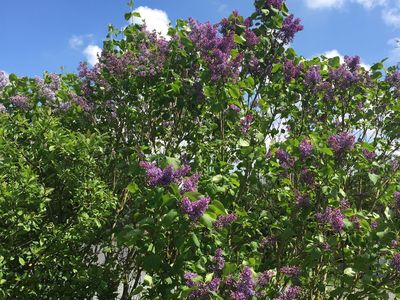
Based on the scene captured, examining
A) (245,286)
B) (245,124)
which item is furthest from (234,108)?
(245,286)

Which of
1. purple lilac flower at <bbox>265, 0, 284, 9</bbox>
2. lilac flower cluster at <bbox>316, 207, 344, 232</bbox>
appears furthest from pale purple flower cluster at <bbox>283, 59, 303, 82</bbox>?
lilac flower cluster at <bbox>316, 207, 344, 232</bbox>

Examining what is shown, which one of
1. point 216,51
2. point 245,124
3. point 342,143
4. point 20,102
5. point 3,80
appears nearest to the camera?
point 342,143

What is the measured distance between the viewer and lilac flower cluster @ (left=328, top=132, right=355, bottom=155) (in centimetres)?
321

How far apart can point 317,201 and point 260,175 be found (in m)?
0.84

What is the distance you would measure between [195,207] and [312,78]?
6.49 feet

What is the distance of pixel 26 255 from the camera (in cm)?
373

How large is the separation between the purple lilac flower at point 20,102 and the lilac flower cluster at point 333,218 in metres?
3.19

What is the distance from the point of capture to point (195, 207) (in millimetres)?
2619

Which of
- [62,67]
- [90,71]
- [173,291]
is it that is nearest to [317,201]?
[173,291]

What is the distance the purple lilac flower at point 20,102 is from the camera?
15.3 ft

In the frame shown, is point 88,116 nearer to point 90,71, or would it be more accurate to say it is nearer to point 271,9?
point 90,71

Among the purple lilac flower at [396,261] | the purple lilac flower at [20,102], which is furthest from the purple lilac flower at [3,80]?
the purple lilac flower at [396,261]

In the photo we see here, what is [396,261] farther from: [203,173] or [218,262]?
[203,173]

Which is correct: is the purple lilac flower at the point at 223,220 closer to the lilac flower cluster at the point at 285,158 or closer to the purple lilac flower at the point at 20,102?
the lilac flower cluster at the point at 285,158
